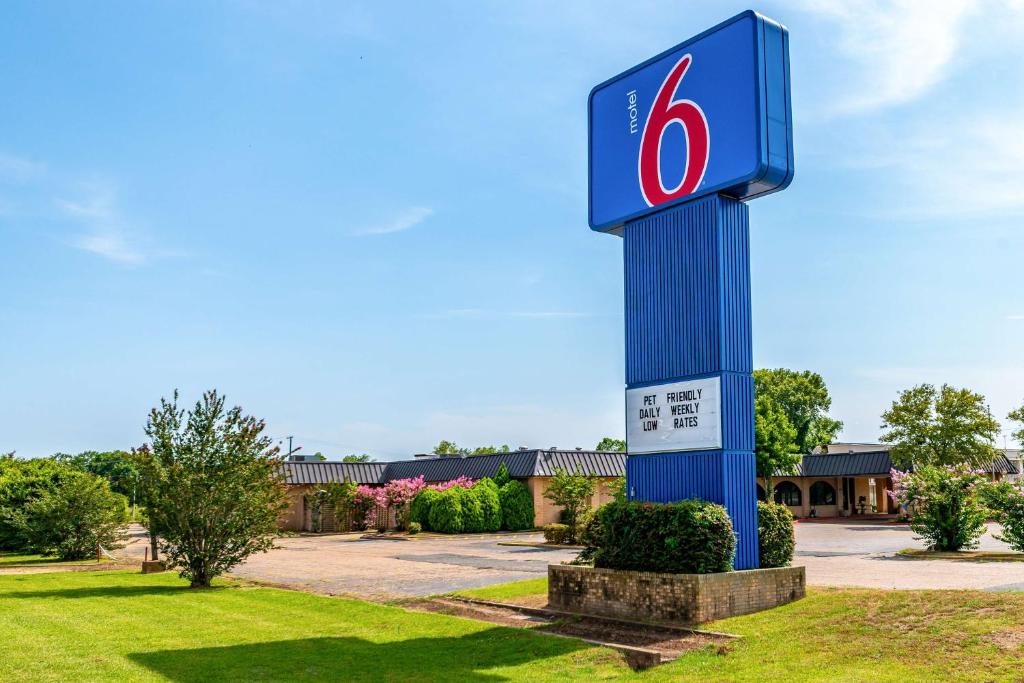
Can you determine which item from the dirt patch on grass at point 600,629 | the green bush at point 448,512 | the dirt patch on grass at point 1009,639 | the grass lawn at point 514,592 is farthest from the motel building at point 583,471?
the dirt patch on grass at point 1009,639

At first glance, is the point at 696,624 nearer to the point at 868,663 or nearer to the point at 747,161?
the point at 868,663

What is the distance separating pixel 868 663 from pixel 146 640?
9.80 metres

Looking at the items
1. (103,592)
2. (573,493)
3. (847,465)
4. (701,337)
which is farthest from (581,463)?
(701,337)

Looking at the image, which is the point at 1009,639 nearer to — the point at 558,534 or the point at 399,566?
the point at 399,566

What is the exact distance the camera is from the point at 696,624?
12.7 m

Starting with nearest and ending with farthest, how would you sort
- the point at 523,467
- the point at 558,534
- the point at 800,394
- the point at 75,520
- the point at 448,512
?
1. the point at 75,520
2. the point at 558,534
3. the point at 448,512
4. the point at 523,467
5. the point at 800,394

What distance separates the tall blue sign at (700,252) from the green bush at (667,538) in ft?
1.55

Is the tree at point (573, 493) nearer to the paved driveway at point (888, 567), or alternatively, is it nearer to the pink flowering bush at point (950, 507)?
the paved driveway at point (888, 567)

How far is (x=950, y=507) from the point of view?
24.5 meters

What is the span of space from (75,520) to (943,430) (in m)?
38.3

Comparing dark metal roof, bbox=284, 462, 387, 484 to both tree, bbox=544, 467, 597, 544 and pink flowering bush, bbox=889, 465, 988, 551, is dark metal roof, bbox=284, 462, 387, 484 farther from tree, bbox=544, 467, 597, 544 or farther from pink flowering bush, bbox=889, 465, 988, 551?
pink flowering bush, bbox=889, 465, 988, 551

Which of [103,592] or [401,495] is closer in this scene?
[103,592]

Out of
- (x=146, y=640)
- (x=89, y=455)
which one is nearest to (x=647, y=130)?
(x=146, y=640)

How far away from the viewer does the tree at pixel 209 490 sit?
830 inches
